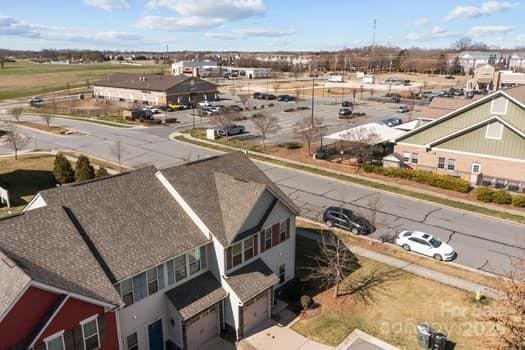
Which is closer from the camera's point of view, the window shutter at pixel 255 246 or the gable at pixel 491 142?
the window shutter at pixel 255 246

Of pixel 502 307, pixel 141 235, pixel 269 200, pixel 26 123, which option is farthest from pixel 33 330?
pixel 26 123

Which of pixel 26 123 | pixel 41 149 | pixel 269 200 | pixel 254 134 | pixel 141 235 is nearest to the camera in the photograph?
pixel 141 235

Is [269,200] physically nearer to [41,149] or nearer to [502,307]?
[502,307]

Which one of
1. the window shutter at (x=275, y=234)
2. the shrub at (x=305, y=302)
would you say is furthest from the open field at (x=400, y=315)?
the window shutter at (x=275, y=234)

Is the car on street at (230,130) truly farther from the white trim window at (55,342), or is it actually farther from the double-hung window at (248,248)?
the white trim window at (55,342)

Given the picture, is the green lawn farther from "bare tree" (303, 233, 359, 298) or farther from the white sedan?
the white sedan

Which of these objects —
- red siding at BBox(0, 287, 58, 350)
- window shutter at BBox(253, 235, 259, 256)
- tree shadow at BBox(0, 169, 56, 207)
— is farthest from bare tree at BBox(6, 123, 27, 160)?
red siding at BBox(0, 287, 58, 350)
